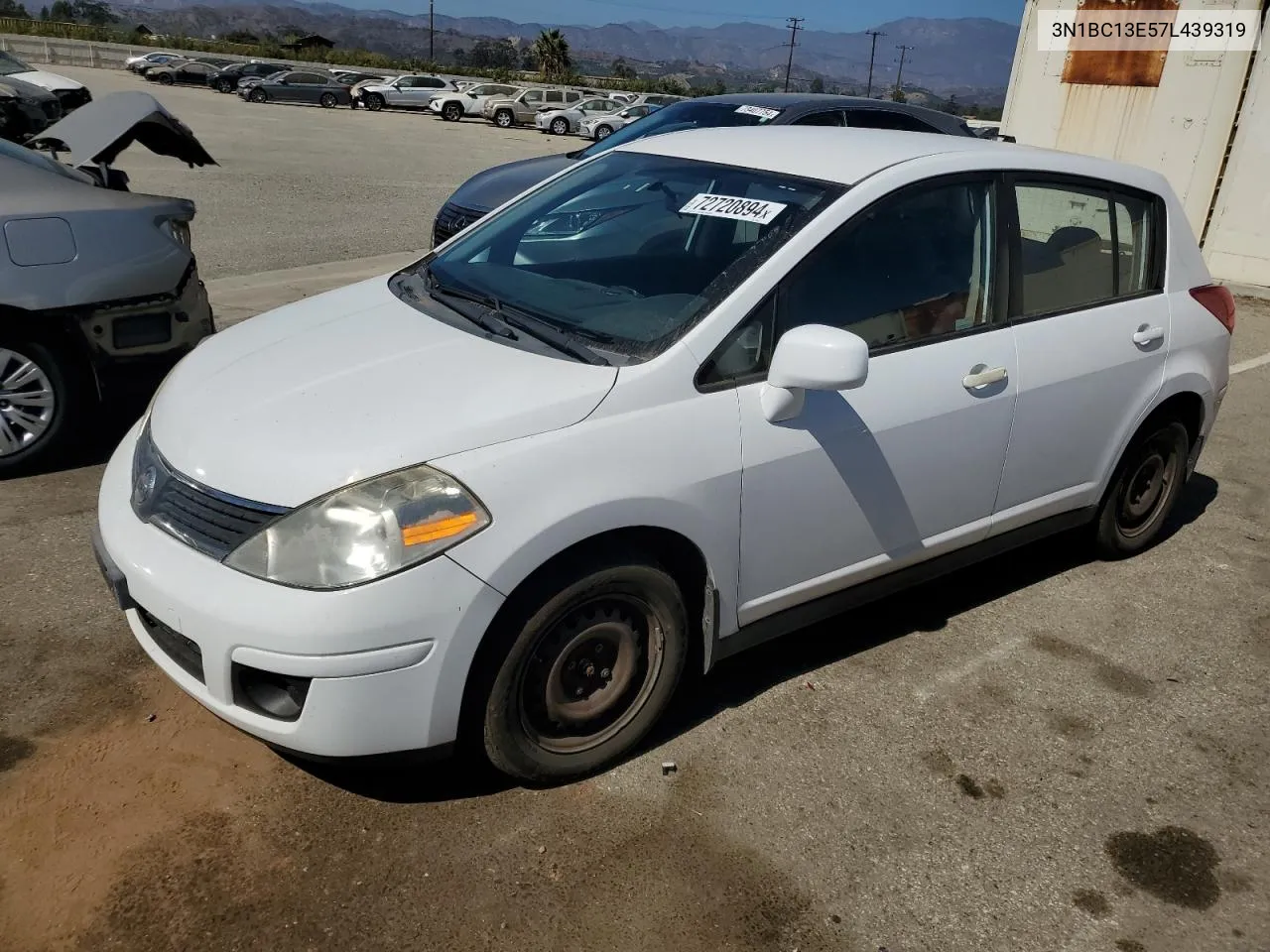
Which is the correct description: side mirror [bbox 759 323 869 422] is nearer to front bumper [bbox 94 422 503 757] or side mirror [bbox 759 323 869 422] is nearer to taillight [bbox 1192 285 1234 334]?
front bumper [bbox 94 422 503 757]

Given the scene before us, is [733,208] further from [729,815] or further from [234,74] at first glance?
[234,74]

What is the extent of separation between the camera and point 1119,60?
10688 millimetres

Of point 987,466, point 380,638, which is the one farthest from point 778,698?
point 380,638

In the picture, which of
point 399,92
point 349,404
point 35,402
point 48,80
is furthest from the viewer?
point 399,92

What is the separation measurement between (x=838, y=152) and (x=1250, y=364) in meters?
6.25

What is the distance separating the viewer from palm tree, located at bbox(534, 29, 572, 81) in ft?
219

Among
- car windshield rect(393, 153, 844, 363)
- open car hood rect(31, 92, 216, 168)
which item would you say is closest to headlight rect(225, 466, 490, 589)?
car windshield rect(393, 153, 844, 363)

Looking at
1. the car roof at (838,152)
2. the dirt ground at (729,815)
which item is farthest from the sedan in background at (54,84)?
the dirt ground at (729,815)

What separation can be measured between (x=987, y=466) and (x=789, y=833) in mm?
1468

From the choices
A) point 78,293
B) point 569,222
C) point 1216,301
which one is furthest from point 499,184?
point 1216,301

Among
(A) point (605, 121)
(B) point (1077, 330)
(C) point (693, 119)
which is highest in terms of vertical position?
(C) point (693, 119)

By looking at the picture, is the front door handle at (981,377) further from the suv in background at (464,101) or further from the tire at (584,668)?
the suv in background at (464,101)

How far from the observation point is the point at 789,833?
2.80 meters

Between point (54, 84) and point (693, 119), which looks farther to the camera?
point (54, 84)
